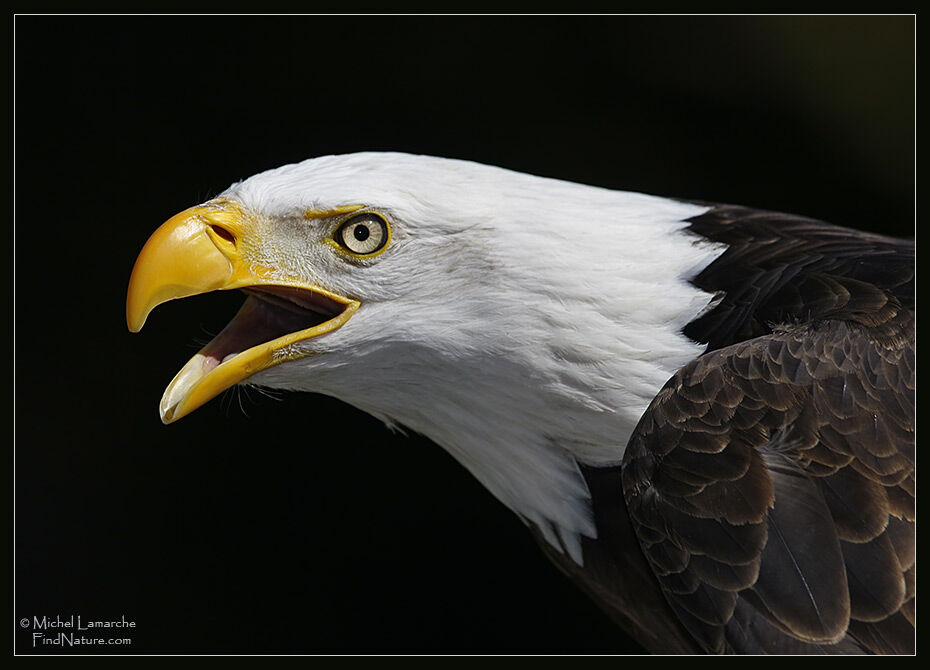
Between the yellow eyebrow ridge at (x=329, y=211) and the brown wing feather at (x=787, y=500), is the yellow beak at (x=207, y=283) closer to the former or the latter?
the yellow eyebrow ridge at (x=329, y=211)

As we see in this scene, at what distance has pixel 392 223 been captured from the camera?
63.1 inches

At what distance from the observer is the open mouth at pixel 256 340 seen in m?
1.60

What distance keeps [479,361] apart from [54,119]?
2.17 m

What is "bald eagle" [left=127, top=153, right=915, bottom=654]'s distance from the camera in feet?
4.95

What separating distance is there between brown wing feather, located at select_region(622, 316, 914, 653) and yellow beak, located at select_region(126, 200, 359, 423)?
2.07ft

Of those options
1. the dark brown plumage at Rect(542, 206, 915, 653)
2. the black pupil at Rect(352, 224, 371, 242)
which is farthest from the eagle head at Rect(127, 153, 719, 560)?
the dark brown plumage at Rect(542, 206, 915, 653)

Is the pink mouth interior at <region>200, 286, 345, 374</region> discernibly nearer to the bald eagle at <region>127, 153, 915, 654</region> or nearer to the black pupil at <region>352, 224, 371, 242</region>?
the bald eagle at <region>127, 153, 915, 654</region>

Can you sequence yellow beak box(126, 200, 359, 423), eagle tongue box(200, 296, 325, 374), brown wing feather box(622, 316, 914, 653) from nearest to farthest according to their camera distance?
brown wing feather box(622, 316, 914, 653)
yellow beak box(126, 200, 359, 423)
eagle tongue box(200, 296, 325, 374)

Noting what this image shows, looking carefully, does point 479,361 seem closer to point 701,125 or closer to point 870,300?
point 870,300

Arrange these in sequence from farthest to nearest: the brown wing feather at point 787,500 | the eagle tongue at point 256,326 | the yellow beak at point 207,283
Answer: the eagle tongue at point 256,326 < the yellow beak at point 207,283 < the brown wing feather at point 787,500

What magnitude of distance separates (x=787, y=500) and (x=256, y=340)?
97 cm

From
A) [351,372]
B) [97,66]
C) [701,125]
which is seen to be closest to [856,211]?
[701,125]

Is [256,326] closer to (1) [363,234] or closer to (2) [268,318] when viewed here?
(2) [268,318]

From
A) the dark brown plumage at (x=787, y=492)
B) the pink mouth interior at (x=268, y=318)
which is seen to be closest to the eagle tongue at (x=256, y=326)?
the pink mouth interior at (x=268, y=318)
